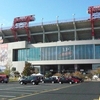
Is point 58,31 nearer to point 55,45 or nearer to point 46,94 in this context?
point 55,45

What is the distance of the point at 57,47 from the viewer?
106m

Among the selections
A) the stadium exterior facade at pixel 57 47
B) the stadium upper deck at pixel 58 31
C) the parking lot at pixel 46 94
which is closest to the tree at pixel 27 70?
the stadium exterior facade at pixel 57 47

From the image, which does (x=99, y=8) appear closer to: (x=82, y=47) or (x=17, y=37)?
(x=82, y=47)

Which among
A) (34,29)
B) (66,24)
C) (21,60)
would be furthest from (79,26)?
(21,60)

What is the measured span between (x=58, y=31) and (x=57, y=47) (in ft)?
22.6

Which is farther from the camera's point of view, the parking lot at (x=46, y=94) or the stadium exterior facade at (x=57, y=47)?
the stadium exterior facade at (x=57, y=47)

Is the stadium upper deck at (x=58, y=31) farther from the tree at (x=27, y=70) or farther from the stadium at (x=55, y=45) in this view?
the tree at (x=27, y=70)

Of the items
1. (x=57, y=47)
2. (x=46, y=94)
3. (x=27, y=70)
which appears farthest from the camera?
(x=57, y=47)

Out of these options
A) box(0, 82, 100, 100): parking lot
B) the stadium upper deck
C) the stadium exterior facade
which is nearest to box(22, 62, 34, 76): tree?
the stadium exterior facade

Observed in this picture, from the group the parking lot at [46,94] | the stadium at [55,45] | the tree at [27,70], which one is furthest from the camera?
the stadium at [55,45]

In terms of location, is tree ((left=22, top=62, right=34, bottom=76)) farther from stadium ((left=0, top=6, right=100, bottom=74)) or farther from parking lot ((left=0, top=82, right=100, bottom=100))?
parking lot ((left=0, top=82, right=100, bottom=100))

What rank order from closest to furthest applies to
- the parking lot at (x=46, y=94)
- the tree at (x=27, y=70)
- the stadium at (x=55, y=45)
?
the parking lot at (x=46, y=94)
the tree at (x=27, y=70)
the stadium at (x=55, y=45)

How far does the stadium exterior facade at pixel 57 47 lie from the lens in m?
101

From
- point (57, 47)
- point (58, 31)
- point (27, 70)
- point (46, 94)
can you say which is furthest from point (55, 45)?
point (46, 94)
